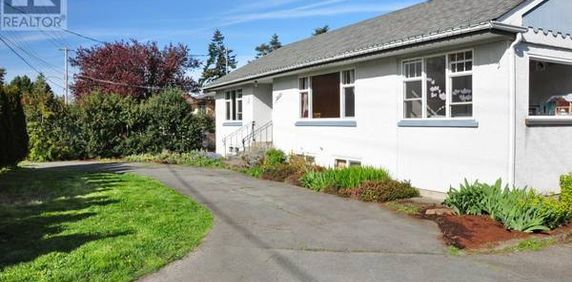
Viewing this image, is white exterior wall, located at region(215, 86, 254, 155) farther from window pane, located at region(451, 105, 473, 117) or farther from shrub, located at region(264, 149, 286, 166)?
window pane, located at region(451, 105, 473, 117)

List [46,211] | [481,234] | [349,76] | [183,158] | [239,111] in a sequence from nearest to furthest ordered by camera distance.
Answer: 1. [481,234]
2. [46,211]
3. [349,76]
4. [183,158]
5. [239,111]

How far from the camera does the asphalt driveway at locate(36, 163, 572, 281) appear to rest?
20.1ft

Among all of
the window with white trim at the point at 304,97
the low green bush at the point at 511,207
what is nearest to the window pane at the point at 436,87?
the low green bush at the point at 511,207

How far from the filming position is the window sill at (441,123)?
10832mm

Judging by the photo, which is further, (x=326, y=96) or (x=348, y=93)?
(x=326, y=96)

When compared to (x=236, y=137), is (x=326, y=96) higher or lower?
higher

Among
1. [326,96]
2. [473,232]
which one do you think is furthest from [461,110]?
[326,96]

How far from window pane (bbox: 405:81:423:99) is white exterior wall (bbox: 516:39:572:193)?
2480 mm

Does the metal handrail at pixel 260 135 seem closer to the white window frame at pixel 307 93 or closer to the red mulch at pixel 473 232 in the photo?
the white window frame at pixel 307 93

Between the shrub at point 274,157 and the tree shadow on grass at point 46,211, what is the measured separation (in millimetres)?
5170

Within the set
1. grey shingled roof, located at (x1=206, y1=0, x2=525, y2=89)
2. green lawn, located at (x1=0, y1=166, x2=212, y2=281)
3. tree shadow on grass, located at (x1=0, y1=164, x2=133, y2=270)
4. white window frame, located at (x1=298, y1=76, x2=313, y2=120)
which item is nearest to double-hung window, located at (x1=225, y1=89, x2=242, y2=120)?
grey shingled roof, located at (x1=206, y1=0, x2=525, y2=89)

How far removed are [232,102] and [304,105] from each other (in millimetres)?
7850

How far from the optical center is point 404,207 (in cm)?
1044

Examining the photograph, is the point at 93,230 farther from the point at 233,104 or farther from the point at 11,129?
the point at 233,104
